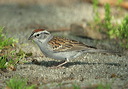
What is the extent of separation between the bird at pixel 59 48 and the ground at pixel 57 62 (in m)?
0.28

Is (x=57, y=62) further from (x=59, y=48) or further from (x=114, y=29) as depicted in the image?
(x=114, y=29)

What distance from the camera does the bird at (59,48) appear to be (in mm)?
6957

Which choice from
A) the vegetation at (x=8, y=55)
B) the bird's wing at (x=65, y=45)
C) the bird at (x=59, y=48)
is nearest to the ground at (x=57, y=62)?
the vegetation at (x=8, y=55)

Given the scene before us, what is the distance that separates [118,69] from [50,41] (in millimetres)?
1606

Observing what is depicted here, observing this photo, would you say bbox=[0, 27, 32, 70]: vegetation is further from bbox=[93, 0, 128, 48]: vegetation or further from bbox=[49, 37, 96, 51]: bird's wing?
bbox=[93, 0, 128, 48]: vegetation

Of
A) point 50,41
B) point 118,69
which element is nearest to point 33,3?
point 50,41

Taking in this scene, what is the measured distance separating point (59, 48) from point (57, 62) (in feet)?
2.36

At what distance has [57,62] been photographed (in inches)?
302

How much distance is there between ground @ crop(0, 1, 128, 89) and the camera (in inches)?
236

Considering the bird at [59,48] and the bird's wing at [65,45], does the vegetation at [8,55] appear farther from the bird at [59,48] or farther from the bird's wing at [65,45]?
the bird's wing at [65,45]

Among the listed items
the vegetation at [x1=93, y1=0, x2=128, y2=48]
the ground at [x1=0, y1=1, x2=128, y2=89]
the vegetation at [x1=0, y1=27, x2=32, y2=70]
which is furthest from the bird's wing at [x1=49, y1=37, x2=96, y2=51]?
the vegetation at [x1=93, y1=0, x2=128, y2=48]

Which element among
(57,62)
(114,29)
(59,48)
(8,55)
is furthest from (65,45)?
(114,29)

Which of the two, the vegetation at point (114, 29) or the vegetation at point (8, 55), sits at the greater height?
the vegetation at point (114, 29)

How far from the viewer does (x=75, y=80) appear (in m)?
6.01
